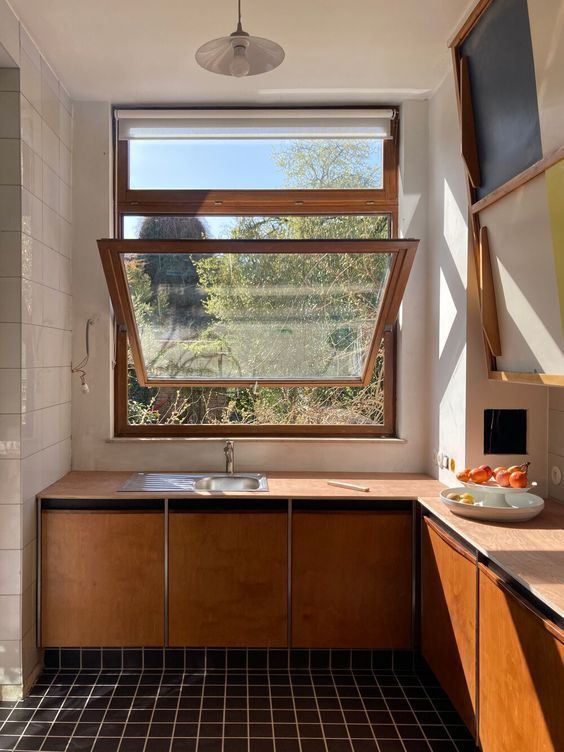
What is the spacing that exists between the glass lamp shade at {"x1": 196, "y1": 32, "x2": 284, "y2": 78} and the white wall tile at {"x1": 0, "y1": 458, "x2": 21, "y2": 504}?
1716 mm

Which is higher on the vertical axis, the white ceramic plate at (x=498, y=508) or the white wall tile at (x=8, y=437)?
the white wall tile at (x=8, y=437)

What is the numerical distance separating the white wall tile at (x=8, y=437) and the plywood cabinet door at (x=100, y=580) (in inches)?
13.6

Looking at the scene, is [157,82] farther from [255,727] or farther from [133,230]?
[255,727]

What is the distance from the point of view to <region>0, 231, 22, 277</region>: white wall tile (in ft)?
8.30

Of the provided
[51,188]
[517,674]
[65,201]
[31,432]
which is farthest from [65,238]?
[517,674]

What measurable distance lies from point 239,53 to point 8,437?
5.65ft

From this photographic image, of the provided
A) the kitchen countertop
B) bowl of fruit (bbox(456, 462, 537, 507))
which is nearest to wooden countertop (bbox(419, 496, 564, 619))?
the kitchen countertop

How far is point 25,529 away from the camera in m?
2.58

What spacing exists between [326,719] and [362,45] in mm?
2799

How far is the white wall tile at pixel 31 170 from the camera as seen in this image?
8.39 feet

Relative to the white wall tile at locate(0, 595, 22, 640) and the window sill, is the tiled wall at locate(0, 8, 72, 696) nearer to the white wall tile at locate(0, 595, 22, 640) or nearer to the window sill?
the white wall tile at locate(0, 595, 22, 640)

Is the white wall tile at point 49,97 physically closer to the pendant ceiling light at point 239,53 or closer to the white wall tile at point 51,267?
the white wall tile at point 51,267

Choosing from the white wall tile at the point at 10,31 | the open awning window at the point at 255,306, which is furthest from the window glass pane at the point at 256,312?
the white wall tile at the point at 10,31

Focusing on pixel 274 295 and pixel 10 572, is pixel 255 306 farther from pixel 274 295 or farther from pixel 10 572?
pixel 10 572
